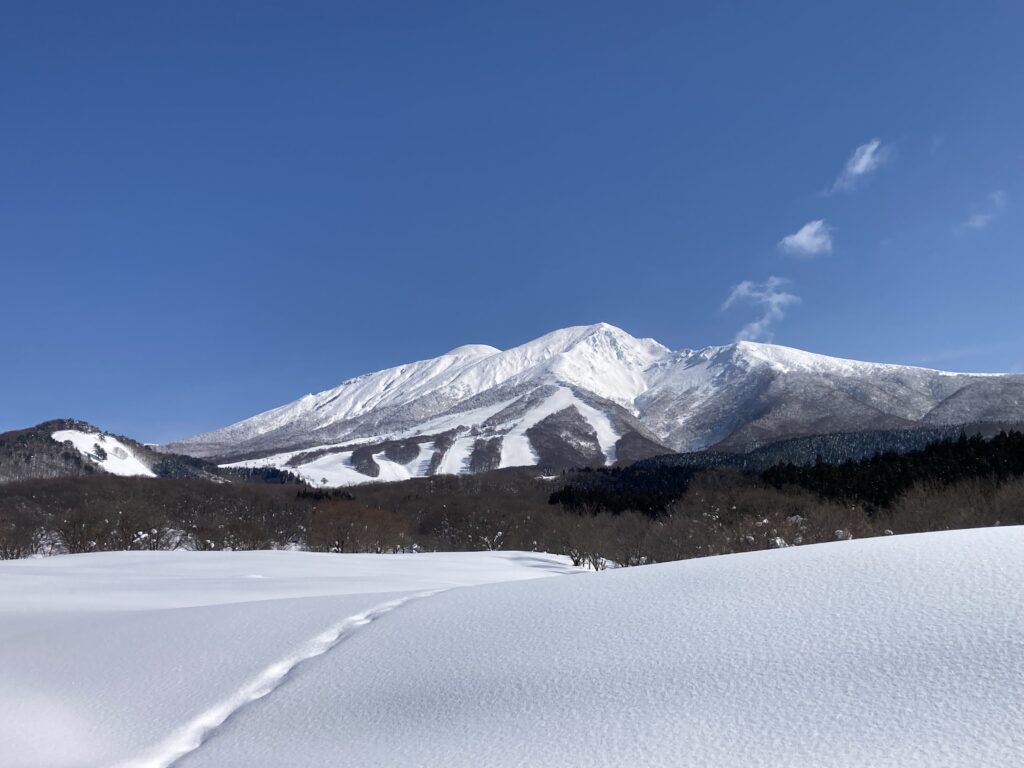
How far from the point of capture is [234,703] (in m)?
6.37

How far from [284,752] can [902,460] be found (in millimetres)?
56739

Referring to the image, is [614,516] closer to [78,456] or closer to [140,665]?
[140,665]

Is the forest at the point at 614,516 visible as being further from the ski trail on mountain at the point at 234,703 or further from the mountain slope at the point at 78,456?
the mountain slope at the point at 78,456

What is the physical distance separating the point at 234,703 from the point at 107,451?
17785cm

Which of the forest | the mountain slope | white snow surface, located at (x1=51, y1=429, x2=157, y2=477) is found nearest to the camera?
the forest

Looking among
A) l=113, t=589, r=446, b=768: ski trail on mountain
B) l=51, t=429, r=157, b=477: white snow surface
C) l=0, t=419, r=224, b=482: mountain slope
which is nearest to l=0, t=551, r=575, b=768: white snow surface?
l=113, t=589, r=446, b=768: ski trail on mountain

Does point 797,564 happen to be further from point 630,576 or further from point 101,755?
point 101,755

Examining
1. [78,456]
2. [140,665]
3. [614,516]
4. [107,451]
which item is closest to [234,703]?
[140,665]

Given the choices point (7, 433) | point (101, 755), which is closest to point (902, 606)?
point (101, 755)

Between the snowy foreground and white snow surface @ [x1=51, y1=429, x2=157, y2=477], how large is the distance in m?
161

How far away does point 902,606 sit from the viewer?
5301 mm

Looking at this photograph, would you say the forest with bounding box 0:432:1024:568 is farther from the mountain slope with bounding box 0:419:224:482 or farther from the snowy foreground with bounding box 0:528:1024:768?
the mountain slope with bounding box 0:419:224:482

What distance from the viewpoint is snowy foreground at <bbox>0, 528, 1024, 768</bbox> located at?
3996 millimetres

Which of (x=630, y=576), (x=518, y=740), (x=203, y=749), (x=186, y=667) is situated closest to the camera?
(x=518, y=740)
